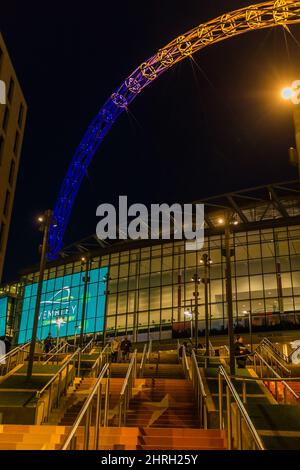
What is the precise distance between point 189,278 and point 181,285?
1.07 meters

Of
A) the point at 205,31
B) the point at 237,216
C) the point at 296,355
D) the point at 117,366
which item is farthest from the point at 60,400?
the point at 237,216

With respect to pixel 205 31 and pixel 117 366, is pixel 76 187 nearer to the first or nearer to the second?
pixel 205 31

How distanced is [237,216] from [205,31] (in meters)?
19.0

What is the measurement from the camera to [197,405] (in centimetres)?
1432

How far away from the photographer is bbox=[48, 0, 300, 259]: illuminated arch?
119 feet

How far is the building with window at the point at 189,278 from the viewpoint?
5019 centimetres

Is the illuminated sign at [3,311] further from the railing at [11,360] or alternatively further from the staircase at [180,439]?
the staircase at [180,439]

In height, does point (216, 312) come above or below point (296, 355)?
above

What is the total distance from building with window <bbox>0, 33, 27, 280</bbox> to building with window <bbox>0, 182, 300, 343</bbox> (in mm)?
10567

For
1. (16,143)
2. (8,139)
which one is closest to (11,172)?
(16,143)

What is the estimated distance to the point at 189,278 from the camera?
181 feet

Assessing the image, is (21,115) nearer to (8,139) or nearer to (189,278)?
(8,139)

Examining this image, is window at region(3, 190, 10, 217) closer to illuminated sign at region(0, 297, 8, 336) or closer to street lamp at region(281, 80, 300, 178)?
street lamp at region(281, 80, 300, 178)

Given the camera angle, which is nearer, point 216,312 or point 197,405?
point 197,405
